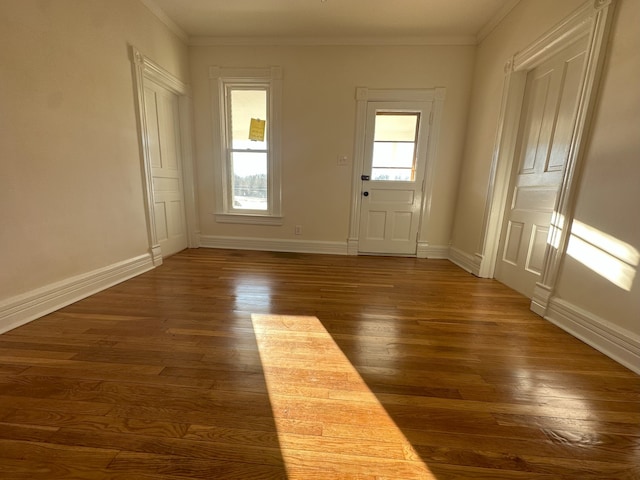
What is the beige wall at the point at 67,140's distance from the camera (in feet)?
5.40

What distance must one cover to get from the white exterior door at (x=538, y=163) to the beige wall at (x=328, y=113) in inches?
37.4

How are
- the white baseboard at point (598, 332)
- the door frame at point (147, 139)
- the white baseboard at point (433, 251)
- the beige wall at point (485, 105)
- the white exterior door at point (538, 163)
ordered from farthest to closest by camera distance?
the white baseboard at point (433, 251) → the door frame at point (147, 139) → the beige wall at point (485, 105) → the white exterior door at point (538, 163) → the white baseboard at point (598, 332)

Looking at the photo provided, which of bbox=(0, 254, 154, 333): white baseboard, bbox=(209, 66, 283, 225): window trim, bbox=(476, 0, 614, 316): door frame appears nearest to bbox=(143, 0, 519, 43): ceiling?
bbox=(209, 66, 283, 225): window trim

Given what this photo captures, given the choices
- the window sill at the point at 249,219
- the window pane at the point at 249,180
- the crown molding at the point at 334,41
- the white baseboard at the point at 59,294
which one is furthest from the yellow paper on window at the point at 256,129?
the white baseboard at the point at 59,294

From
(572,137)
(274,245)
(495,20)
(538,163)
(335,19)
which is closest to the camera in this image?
(572,137)

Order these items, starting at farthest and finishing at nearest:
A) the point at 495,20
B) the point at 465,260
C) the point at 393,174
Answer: the point at 393,174 < the point at 465,260 < the point at 495,20

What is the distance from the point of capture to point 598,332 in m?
1.61

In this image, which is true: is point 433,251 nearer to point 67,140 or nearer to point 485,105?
point 485,105

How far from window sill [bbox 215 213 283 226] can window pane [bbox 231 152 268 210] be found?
0.15 meters

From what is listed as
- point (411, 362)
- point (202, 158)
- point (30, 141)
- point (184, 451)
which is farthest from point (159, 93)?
point (411, 362)

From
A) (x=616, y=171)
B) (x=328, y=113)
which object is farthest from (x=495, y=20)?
(x=616, y=171)

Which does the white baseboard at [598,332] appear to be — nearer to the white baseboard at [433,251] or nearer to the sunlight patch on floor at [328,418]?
the sunlight patch on floor at [328,418]

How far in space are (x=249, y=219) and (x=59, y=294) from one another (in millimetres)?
2202

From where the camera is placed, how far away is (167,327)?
172 centimetres
